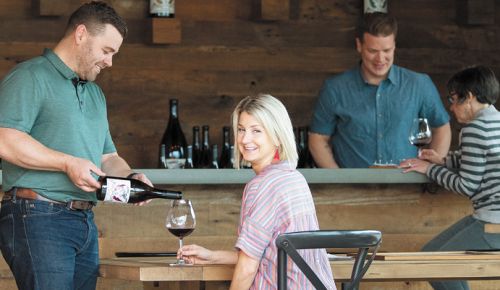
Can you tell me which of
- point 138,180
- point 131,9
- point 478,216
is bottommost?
point 478,216

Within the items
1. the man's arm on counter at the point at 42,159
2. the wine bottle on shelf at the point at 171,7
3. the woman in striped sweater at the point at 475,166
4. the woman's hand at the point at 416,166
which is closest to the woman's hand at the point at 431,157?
the woman's hand at the point at 416,166

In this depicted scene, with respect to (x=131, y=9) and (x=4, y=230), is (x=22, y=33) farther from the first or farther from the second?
(x=4, y=230)

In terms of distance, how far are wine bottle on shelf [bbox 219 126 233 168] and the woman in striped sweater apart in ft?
5.10

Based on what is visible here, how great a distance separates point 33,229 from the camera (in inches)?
125

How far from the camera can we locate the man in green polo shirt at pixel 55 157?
10.3 feet

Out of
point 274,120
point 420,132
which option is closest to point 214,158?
point 420,132

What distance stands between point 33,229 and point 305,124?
2.85m

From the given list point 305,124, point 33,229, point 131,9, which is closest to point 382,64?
point 305,124

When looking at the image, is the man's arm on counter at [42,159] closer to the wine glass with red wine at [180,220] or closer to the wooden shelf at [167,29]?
the wine glass with red wine at [180,220]

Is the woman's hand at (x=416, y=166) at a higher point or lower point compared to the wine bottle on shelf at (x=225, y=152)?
higher

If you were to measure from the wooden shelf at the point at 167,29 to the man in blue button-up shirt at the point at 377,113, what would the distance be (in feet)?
2.94

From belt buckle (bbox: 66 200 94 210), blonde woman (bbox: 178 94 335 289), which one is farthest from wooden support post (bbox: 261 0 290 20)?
blonde woman (bbox: 178 94 335 289)

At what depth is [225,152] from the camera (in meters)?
5.64

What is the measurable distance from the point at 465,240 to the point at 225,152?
1814mm
